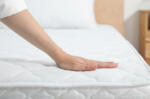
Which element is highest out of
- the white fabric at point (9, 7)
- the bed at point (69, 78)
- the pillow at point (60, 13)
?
the white fabric at point (9, 7)

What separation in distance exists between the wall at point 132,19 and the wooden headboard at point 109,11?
97 mm

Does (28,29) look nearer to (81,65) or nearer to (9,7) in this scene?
(9,7)

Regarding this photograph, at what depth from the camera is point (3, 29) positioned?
5.49 feet

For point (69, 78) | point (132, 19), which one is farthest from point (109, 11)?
point (69, 78)

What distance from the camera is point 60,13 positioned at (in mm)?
1784

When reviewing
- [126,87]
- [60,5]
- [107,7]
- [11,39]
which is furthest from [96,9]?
[126,87]

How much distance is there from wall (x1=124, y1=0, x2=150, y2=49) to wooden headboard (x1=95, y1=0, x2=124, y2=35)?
0.10 m

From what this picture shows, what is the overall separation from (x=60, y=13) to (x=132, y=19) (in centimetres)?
89

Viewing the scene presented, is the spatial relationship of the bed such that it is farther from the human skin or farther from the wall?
the wall

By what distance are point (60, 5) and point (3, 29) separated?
432 millimetres

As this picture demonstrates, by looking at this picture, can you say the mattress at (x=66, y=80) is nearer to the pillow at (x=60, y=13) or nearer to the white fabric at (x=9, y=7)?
the white fabric at (x=9, y=7)

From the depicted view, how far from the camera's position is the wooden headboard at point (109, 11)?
2.29 metres

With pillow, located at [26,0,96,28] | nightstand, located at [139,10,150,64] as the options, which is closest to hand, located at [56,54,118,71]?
pillow, located at [26,0,96,28]

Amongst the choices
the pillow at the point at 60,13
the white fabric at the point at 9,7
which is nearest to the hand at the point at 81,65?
the white fabric at the point at 9,7
